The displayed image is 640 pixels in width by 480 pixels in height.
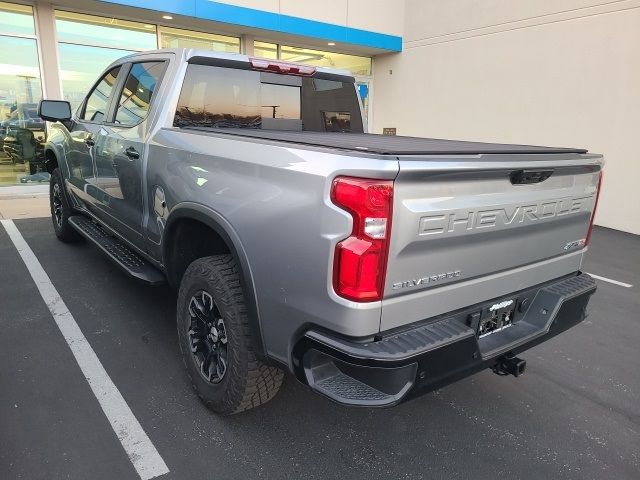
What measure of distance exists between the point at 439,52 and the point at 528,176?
34.9ft

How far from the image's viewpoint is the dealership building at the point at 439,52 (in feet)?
28.0

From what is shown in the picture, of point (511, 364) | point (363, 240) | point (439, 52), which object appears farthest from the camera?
point (439, 52)

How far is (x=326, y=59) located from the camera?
13062 millimetres

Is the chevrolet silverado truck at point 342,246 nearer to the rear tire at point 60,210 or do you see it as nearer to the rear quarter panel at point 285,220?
the rear quarter panel at point 285,220

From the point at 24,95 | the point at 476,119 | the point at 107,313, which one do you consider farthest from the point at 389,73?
the point at 107,313

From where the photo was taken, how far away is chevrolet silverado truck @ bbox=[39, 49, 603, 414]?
1808 mm

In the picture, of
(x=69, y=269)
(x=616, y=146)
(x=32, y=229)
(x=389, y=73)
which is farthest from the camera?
(x=389, y=73)

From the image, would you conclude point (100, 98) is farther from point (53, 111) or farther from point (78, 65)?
point (78, 65)

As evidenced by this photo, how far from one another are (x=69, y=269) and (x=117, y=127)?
6.48 feet

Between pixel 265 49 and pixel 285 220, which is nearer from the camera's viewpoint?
pixel 285 220

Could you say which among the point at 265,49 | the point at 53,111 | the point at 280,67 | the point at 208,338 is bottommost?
the point at 208,338

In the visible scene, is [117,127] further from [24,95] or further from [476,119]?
[476,119]

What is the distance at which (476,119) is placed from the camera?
36.1ft

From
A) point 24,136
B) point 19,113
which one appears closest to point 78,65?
point 19,113
